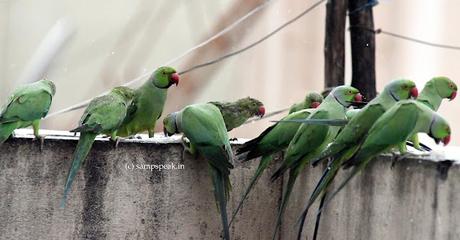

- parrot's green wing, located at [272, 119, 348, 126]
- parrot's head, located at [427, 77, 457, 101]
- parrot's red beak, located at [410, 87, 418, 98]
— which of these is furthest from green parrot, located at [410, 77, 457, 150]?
parrot's green wing, located at [272, 119, 348, 126]

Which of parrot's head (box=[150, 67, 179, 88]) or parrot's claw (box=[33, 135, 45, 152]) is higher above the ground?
parrot's head (box=[150, 67, 179, 88])

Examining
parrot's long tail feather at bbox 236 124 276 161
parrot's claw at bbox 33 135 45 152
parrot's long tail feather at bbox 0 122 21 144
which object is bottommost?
parrot's long tail feather at bbox 236 124 276 161

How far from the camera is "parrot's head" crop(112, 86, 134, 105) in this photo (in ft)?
12.6

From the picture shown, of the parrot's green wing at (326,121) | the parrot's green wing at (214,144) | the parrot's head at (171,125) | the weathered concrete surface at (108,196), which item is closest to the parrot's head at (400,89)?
the parrot's green wing at (326,121)

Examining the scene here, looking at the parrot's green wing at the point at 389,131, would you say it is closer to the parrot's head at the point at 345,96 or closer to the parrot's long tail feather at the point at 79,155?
the parrot's head at the point at 345,96

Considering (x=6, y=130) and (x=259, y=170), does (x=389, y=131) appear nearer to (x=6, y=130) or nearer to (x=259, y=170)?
(x=259, y=170)

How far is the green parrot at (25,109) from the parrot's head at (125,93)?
1.06ft

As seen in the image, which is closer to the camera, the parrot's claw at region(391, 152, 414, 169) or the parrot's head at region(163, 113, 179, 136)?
the parrot's claw at region(391, 152, 414, 169)

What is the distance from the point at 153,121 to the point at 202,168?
0.54m

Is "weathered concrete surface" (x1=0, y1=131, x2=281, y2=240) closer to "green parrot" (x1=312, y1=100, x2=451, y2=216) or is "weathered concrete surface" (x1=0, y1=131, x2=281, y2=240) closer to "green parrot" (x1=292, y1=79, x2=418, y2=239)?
"green parrot" (x1=292, y1=79, x2=418, y2=239)

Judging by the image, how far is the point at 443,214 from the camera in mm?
2715

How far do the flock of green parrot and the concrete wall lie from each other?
0.07 m

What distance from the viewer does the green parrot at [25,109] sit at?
11.4 ft

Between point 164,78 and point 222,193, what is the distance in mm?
848
